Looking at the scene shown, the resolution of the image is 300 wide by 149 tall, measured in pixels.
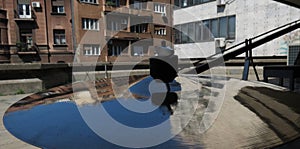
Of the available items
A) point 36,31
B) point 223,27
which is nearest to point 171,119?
point 223,27

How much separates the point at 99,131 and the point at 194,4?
13599 millimetres

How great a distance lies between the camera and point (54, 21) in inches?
686

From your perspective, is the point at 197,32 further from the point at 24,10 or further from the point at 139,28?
the point at 24,10

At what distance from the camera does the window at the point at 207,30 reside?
1168 cm

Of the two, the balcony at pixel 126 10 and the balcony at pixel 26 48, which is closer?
the balcony at pixel 26 48

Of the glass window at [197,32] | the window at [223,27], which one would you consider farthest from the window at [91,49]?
A: the window at [223,27]

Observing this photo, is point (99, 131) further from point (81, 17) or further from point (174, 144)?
point (81, 17)

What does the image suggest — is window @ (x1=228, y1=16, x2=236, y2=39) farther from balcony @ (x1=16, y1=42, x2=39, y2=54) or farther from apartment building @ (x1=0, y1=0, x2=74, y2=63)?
balcony @ (x1=16, y1=42, x2=39, y2=54)

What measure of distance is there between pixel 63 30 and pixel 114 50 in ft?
14.6

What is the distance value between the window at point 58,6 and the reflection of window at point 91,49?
3.45 m

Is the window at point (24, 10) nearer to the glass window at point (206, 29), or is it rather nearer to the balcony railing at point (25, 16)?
the balcony railing at point (25, 16)

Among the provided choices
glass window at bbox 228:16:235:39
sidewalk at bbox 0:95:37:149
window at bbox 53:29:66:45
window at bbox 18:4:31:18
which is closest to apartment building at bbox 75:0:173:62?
window at bbox 53:29:66:45

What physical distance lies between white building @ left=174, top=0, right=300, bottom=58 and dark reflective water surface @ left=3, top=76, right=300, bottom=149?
837 cm

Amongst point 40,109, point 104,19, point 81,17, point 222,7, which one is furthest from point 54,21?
point 40,109
